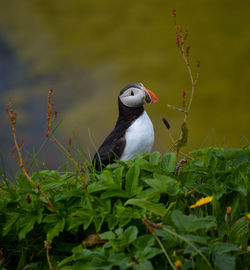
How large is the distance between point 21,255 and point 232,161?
4.20 feet

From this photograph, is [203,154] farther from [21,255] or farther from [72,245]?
[21,255]

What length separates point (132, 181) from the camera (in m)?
1.96

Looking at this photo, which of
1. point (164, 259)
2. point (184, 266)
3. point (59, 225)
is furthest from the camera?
point (59, 225)

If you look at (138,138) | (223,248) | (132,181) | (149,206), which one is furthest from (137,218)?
(138,138)

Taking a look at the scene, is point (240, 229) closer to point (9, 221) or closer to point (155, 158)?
A: point (155, 158)

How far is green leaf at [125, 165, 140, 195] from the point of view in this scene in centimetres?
194

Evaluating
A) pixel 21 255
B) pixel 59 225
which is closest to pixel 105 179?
pixel 59 225

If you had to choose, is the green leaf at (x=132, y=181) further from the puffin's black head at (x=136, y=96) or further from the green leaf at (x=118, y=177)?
the puffin's black head at (x=136, y=96)

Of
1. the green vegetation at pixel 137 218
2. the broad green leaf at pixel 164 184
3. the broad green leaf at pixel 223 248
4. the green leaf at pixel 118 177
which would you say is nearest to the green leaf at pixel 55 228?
the green vegetation at pixel 137 218

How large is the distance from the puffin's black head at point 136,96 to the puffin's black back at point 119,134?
0.08ft

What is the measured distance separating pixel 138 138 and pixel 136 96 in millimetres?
389

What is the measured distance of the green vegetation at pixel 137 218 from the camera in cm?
156

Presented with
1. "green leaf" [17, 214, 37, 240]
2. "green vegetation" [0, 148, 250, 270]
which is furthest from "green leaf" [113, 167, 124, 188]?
"green leaf" [17, 214, 37, 240]

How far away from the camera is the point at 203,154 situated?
2.29 m
